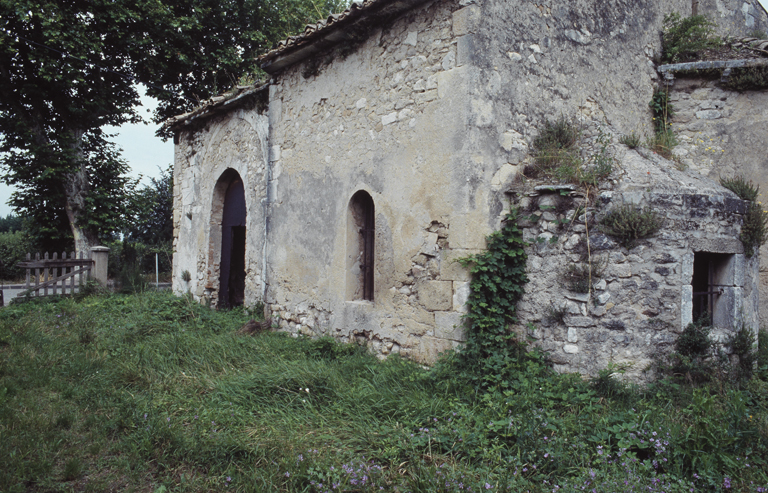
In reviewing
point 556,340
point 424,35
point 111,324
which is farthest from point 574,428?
point 111,324

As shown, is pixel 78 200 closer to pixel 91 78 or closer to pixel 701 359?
pixel 91 78

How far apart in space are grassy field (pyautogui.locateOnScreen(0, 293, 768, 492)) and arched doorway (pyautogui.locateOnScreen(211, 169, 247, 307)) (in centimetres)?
383

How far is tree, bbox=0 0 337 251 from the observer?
11.9m

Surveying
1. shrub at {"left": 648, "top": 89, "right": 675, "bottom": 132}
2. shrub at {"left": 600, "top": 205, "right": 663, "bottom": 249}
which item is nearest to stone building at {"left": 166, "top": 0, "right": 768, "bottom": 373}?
shrub at {"left": 600, "top": 205, "right": 663, "bottom": 249}

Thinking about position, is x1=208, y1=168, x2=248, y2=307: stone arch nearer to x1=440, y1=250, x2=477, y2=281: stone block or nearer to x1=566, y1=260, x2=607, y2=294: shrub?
x1=440, y1=250, x2=477, y2=281: stone block

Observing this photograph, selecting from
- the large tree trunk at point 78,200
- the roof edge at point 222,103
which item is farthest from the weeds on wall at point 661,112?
the large tree trunk at point 78,200

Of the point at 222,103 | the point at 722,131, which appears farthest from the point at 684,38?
the point at 222,103

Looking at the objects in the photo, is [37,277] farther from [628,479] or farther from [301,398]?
[628,479]

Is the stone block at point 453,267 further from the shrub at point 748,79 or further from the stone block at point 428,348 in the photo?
the shrub at point 748,79

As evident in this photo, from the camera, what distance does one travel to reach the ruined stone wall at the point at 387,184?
16.9 feet

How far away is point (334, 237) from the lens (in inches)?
256

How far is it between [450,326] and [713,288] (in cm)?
283

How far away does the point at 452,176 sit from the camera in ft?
16.9

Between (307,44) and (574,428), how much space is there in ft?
18.9
